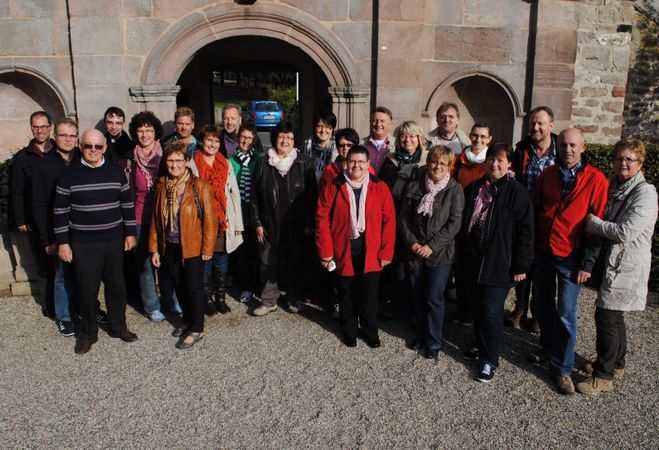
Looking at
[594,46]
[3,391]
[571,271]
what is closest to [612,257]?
[571,271]

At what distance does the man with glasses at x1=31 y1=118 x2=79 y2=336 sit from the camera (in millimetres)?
4453

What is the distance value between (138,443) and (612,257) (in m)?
3.18

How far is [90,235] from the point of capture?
167 inches

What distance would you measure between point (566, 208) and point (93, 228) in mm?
3397

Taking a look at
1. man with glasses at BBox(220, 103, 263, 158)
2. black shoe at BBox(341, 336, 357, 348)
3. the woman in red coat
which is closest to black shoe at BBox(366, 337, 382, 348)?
the woman in red coat

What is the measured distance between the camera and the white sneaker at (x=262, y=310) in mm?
5047

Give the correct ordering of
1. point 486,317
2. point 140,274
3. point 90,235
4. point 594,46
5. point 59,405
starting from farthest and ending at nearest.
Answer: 1. point 594,46
2. point 140,274
3. point 90,235
4. point 486,317
5. point 59,405

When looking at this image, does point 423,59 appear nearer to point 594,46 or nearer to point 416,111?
point 416,111

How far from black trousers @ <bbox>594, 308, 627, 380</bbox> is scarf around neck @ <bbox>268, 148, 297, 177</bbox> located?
2.60m

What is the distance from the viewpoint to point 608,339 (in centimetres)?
379

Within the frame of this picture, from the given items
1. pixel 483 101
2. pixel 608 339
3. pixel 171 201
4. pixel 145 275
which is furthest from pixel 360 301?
pixel 483 101

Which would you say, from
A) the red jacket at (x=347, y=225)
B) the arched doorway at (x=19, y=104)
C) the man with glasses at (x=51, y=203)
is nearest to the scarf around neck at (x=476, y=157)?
the red jacket at (x=347, y=225)

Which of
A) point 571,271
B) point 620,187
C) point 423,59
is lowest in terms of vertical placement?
point 571,271

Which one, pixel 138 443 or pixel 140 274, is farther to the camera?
pixel 140 274
